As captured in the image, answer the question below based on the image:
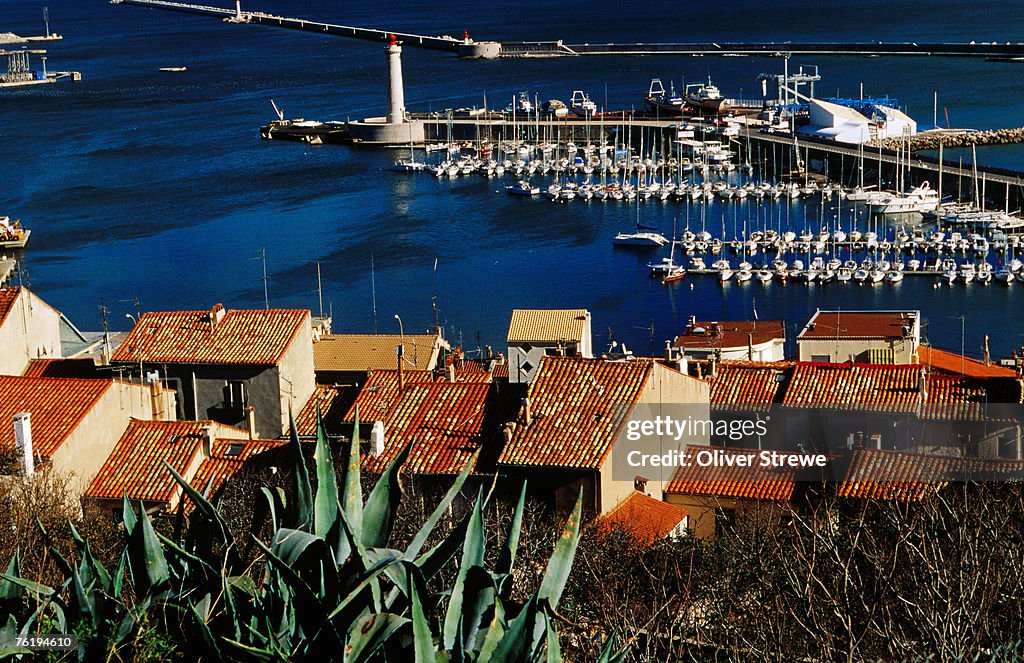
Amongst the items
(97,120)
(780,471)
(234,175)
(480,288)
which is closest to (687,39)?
(97,120)

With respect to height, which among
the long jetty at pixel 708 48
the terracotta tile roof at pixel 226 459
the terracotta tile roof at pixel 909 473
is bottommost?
the terracotta tile roof at pixel 226 459

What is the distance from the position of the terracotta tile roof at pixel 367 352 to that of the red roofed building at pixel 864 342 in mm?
4884

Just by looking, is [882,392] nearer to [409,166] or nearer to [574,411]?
[574,411]

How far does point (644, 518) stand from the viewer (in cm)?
1124

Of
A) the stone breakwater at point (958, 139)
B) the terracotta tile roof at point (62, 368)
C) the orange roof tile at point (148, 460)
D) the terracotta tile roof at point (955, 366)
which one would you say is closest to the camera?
the orange roof tile at point (148, 460)

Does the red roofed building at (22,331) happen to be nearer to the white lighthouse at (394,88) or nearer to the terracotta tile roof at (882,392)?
the terracotta tile roof at (882,392)

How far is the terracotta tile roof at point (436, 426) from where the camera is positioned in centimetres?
1210

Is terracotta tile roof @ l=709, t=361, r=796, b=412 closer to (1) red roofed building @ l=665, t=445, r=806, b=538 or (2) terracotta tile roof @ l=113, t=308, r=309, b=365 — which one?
(1) red roofed building @ l=665, t=445, r=806, b=538

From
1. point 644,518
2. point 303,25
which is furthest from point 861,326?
point 303,25

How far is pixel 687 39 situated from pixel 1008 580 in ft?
324

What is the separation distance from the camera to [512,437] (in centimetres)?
1196

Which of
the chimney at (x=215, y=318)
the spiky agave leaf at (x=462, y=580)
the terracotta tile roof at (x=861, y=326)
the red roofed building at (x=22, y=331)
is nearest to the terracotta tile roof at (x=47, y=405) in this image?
the chimney at (x=215, y=318)

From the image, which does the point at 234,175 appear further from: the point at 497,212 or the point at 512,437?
the point at 512,437

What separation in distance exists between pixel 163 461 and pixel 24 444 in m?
1.04
